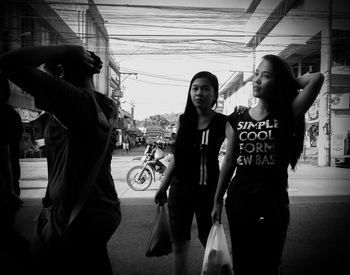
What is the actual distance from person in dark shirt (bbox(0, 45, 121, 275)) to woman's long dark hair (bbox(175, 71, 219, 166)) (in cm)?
114

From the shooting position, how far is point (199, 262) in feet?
11.1

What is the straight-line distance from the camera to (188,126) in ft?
9.00

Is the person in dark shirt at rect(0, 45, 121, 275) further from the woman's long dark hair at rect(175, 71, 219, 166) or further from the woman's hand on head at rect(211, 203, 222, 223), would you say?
the woman's long dark hair at rect(175, 71, 219, 166)

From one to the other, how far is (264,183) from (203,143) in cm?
71

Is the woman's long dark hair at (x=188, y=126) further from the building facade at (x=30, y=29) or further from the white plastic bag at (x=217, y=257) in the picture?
the building facade at (x=30, y=29)

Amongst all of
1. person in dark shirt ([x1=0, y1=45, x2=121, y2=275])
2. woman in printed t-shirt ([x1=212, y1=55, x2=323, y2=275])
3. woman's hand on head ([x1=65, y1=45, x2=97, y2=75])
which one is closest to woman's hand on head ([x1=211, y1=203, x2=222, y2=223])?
woman in printed t-shirt ([x1=212, y1=55, x2=323, y2=275])

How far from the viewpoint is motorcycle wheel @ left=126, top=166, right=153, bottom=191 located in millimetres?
8203

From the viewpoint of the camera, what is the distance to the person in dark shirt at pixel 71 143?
1373 millimetres

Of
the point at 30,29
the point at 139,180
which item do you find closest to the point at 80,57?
the point at 139,180

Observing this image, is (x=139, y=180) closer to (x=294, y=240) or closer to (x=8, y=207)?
(x=294, y=240)

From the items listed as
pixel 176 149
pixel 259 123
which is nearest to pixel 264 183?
pixel 259 123

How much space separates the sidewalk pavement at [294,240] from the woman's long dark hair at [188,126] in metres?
1.28

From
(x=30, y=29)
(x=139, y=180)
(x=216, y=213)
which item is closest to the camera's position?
(x=216, y=213)

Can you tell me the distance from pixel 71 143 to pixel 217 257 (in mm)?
1316
